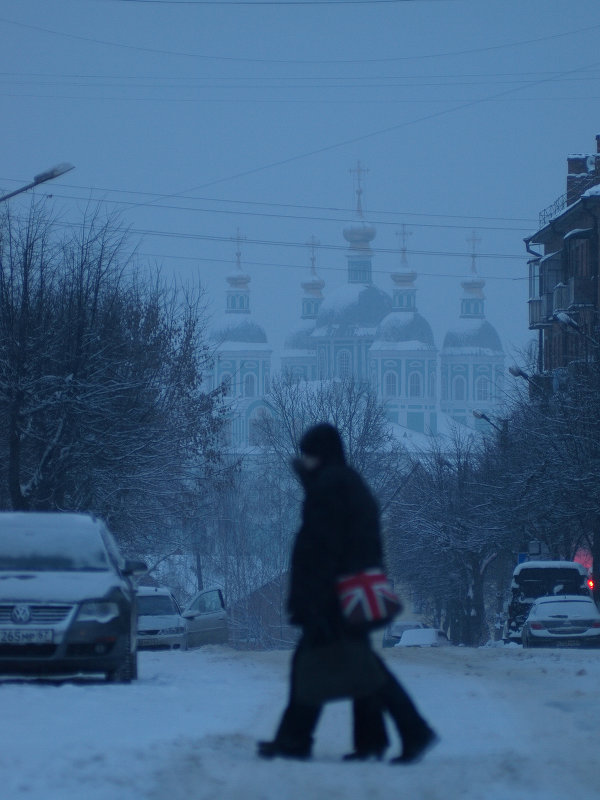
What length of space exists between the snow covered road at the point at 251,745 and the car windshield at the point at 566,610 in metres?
14.4

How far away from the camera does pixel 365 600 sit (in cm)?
684

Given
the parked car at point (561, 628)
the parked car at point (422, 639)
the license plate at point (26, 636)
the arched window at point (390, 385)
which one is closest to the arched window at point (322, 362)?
the arched window at point (390, 385)

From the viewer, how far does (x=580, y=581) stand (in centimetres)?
3350

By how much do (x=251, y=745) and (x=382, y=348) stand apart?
16570 centimetres

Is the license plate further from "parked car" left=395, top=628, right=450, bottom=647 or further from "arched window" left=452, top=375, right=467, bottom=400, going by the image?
"arched window" left=452, top=375, right=467, bottom=400

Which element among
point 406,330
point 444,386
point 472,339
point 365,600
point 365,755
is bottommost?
point 365,755

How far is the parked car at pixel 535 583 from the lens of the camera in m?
33.0

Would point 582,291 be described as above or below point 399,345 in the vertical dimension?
below

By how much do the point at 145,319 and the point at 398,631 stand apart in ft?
102

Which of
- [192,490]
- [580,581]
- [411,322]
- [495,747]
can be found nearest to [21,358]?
[192,490]

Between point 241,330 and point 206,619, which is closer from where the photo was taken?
point 206,619

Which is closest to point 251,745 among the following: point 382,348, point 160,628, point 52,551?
point 52,551

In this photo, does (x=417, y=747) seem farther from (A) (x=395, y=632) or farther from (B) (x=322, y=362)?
(B) (x=322, y=362)

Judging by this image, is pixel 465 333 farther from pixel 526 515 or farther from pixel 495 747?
pixel 495 747
